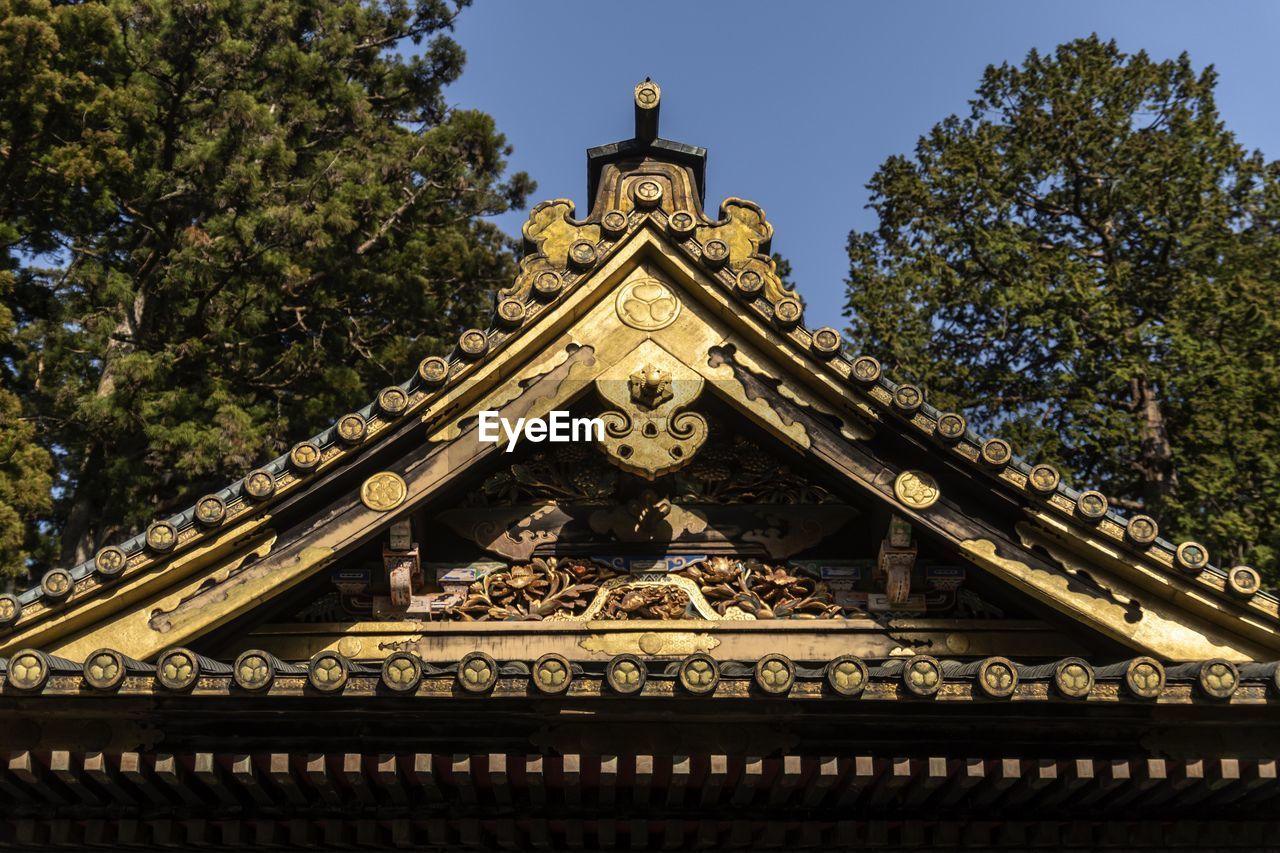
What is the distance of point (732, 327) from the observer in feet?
27.9

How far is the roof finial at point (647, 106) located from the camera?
9.43 meters

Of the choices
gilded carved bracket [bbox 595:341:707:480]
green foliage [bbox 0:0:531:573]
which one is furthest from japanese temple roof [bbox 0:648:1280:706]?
green foliage [bbox 0:0:531:573]

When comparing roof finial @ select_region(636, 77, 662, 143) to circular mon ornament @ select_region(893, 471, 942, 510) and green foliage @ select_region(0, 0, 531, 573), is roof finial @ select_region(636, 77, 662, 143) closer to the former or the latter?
circular mon ornament @ select_region(893, 471, 942, 510)

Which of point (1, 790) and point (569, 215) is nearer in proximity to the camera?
point (1, 790)

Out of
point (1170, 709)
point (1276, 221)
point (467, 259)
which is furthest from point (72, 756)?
point (1276, 221)

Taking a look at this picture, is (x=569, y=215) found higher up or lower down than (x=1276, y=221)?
lower down

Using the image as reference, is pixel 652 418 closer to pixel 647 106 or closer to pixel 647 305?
pixel 647 305

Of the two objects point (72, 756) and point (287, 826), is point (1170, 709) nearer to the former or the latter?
point (287, 826)

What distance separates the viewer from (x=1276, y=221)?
2011 centimetres

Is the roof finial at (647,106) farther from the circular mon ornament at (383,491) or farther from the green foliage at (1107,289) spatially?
the green foliage at (1107,289)

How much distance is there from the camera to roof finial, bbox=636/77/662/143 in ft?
30.9

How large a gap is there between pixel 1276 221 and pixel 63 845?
18.6 metres

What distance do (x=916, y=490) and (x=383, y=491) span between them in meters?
3.16

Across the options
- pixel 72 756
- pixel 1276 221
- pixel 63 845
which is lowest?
pixel 63 845
